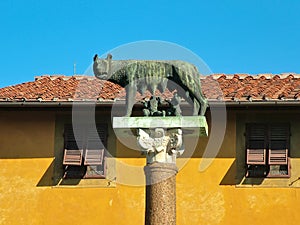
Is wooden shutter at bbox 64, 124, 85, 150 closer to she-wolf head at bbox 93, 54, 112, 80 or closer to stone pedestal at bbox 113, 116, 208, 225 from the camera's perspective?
she-wolf head at bbox 93, 54, 112, 80

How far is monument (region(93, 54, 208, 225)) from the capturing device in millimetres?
9641

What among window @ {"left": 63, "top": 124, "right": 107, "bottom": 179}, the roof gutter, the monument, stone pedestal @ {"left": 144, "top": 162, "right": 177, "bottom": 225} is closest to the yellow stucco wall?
A: window @ {"left": 63, "top": 124, "right": 107, "bottom": 179}

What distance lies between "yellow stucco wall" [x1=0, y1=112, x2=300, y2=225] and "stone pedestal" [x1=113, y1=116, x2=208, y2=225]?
687 centimetres

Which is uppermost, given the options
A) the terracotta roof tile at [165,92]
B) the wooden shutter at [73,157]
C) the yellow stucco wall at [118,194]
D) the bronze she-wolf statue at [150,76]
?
the terracotta roof tile at [165,92]

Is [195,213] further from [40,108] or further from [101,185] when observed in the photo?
[40,108]

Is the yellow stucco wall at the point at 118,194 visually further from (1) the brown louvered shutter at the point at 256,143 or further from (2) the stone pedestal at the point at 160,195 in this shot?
(2) the stone pedestal at the point at 160,195

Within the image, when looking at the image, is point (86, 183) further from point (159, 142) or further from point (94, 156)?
point (159, 142)

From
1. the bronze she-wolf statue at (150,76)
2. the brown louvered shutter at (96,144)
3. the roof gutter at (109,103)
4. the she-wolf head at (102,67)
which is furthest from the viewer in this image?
the brown louvered shutter at (96,144)

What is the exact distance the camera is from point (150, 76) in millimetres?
9891

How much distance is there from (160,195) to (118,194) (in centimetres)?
728

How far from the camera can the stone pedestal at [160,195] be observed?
376 inches

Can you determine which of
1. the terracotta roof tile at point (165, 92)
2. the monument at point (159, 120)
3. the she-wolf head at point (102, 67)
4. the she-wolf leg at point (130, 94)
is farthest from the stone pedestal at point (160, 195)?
the terracotta roof tile at point (165, 92)

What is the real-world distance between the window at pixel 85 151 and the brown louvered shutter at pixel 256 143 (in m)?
3.04

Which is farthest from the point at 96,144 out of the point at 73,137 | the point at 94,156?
the point at 73,137
